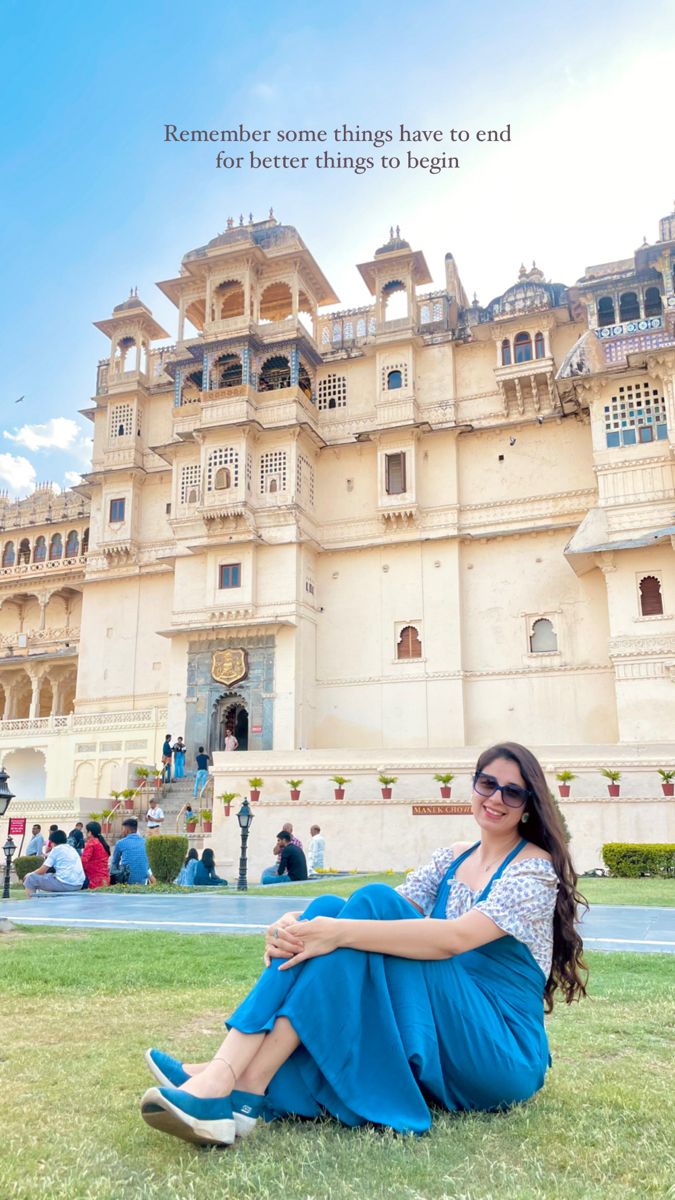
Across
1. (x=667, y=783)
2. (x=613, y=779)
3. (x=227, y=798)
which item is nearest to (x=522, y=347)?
(x=613, y=779)

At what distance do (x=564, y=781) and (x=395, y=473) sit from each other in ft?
47.0

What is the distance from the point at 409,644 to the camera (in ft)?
96.7

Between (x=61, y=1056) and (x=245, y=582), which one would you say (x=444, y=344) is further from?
(x=61, y=1056)

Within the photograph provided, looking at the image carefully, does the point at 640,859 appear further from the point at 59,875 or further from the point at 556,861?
the point at 556,861

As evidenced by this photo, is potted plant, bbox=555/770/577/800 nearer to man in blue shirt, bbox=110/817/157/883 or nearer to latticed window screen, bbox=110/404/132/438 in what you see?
man in blue shirt, bbox=110/817/157/883

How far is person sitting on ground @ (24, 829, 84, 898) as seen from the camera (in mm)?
12953

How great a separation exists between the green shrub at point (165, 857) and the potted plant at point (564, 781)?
840 centimetres

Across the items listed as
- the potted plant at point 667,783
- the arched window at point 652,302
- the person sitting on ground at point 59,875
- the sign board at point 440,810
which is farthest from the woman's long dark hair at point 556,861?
the arched window at point 652,302

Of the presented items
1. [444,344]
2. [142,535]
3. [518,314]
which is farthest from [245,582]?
[518,314]

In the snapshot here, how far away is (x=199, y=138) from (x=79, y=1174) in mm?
23871

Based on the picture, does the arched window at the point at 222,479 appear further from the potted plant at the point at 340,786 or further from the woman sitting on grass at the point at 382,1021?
the woman sitting on grass at the point at 382,1021

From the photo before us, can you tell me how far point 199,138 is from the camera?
22141 millimetres

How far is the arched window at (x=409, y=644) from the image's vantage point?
29266 mm

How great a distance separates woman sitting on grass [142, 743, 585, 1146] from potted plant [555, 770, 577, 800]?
17069mm
